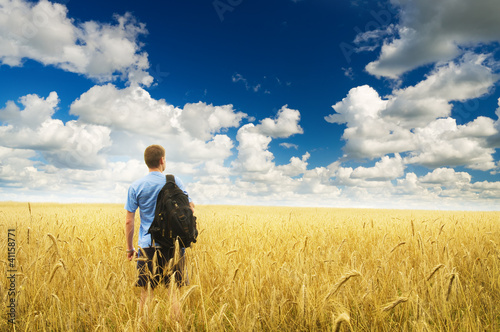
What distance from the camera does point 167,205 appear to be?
3256 millimetres

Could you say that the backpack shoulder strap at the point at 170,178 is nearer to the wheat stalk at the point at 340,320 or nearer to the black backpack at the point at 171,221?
the black backpack at the point at 171,221

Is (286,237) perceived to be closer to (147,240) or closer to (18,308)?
(147,240)

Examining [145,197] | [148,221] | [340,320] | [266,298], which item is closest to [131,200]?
[145,197]

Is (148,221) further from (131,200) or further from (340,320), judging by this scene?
(340,320)

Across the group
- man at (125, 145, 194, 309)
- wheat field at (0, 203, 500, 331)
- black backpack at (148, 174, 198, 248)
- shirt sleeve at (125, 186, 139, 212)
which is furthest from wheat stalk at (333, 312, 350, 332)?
shirt sleeve at (125, 186, 139, 212)

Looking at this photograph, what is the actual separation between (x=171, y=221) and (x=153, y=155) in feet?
3.27

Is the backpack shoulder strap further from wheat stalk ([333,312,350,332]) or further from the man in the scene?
wheat stalk ([333,312,350,332])

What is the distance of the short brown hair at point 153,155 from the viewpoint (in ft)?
12.2

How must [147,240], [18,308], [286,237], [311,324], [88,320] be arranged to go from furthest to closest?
1. [286,237]
2. [147,240]
3. [18,308]
4. [88,320]
5. [311,324]

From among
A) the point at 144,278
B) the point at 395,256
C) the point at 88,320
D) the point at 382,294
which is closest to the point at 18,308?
the point at 88,320

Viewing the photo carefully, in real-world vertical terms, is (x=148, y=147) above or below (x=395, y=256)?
above

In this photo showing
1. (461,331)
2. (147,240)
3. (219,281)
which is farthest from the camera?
(219,281)

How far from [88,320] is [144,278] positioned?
725 mm

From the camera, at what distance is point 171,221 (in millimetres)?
3211
